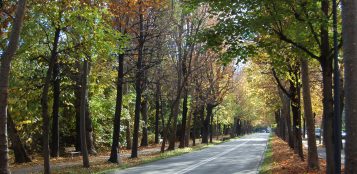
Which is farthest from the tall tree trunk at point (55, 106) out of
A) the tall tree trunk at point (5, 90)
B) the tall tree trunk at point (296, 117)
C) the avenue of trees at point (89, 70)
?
the tall tree trunk at point (5, 90)

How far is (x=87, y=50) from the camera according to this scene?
57.5ft

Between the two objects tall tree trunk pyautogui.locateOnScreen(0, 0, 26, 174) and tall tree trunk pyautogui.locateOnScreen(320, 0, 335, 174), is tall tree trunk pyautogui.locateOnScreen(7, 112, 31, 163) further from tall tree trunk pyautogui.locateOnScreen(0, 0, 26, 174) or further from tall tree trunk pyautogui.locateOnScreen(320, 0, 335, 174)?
tall tree trunk pyautogui.locateOnScreen(320, 0, 335, 174)

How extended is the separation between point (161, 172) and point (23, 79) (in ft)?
48.0

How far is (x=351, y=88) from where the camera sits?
338 inches

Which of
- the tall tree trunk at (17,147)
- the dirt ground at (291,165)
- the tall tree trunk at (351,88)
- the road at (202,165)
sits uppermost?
the tall tree trunk at (351,88)

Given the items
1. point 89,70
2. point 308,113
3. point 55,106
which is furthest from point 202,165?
point 55,106

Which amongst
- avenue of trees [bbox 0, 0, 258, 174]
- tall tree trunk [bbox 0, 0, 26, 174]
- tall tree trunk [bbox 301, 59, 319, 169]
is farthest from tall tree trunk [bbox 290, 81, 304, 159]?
tall tree trunk [bbox 0, 0, 26, 174]

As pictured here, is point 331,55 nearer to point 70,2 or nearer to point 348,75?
point 348,75

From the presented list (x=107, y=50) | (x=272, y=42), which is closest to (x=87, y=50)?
(x=107, y=50)

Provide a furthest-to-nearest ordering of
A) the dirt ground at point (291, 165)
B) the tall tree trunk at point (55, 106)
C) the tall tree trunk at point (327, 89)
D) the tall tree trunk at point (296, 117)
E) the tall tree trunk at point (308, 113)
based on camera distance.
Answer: the tall tree trunk at point (55, 106) < the tall tree trunk at point (296, 117) < the dirt ground at point (291, 165) < the tall tree trunk at point (308, 113) < the tall tree trunk at point (327, 89)

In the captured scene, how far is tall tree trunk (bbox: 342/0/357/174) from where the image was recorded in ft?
27.9

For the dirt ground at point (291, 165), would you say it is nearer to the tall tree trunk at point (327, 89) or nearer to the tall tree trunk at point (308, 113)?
the tall tree trunk at point (308, 113)

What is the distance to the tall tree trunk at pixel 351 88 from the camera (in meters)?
8.51

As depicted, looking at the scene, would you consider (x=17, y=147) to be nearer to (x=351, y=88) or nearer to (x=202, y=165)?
(x=202, y=165)
